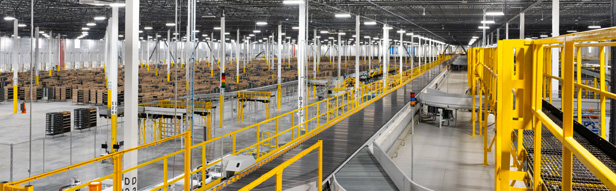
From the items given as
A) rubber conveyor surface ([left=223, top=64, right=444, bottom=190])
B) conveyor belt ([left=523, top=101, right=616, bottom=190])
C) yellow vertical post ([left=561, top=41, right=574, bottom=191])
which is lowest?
rubber conveyor surface ([left=223, top=64, right=444, bottom=190])

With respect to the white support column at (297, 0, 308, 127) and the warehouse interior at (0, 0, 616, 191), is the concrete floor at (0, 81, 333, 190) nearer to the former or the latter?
the warehouse interior at (0, 0, 616, 191)

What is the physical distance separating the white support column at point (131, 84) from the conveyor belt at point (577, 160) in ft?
21.2

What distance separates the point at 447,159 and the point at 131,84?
11.2 meters

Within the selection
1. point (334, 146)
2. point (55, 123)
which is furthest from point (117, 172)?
point (55, 123)

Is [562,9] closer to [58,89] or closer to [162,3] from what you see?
[162,3]

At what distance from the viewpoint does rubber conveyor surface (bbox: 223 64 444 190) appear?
8898 millimetres

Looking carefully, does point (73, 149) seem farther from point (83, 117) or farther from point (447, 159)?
point (447, 159)

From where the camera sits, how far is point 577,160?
15.3 ft

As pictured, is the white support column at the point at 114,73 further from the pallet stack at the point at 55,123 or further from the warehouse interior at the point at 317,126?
the pallet stack at the point at 55,123

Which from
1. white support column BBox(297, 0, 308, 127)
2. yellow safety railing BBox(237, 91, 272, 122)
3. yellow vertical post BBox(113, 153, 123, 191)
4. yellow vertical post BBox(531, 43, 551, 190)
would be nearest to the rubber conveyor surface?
white support column BBox(297, 0, 308, 127)

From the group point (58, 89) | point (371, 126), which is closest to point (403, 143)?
point (371, 126)

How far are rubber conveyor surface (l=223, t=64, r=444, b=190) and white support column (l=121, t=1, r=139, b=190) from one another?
1.87 m

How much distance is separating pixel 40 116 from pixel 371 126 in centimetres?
1709

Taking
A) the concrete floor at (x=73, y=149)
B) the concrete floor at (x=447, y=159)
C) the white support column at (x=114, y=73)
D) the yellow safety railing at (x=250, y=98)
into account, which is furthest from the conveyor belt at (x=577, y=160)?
the yellow safety railing at (x=250, y=98)
